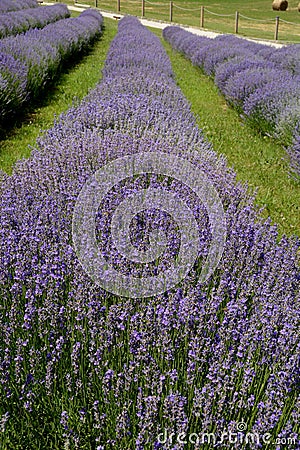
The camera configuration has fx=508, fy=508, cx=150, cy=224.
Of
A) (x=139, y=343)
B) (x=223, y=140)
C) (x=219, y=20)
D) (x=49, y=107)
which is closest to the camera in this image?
(x=139, y=343)

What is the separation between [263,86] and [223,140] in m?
1.48

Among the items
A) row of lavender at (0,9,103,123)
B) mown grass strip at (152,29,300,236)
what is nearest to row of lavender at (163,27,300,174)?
mown grass strip at (152,29,300,236)

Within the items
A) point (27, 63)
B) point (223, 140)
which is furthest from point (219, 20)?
point (223, 140)

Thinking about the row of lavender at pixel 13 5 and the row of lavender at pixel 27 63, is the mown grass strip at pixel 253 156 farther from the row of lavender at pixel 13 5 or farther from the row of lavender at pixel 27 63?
the row of lavender at pixel 13 5

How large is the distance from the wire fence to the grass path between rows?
1368 cm

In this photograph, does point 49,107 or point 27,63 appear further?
point 49,107

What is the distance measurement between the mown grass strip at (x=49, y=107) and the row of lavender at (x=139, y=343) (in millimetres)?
1962

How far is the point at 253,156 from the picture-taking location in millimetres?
6566

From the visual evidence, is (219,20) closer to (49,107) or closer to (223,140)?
(49,107)

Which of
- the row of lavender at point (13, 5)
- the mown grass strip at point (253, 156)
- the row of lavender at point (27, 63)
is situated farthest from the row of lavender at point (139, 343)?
the row of lavender at point (13, 5)

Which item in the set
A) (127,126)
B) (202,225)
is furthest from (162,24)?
(202,225)

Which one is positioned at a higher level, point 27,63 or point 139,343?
point 139,343

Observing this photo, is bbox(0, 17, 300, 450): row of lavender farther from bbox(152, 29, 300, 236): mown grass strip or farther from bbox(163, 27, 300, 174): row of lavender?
bbox(163, 27, 300, 174): row of lavender

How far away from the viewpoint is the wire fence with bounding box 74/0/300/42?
2495 centimetres
